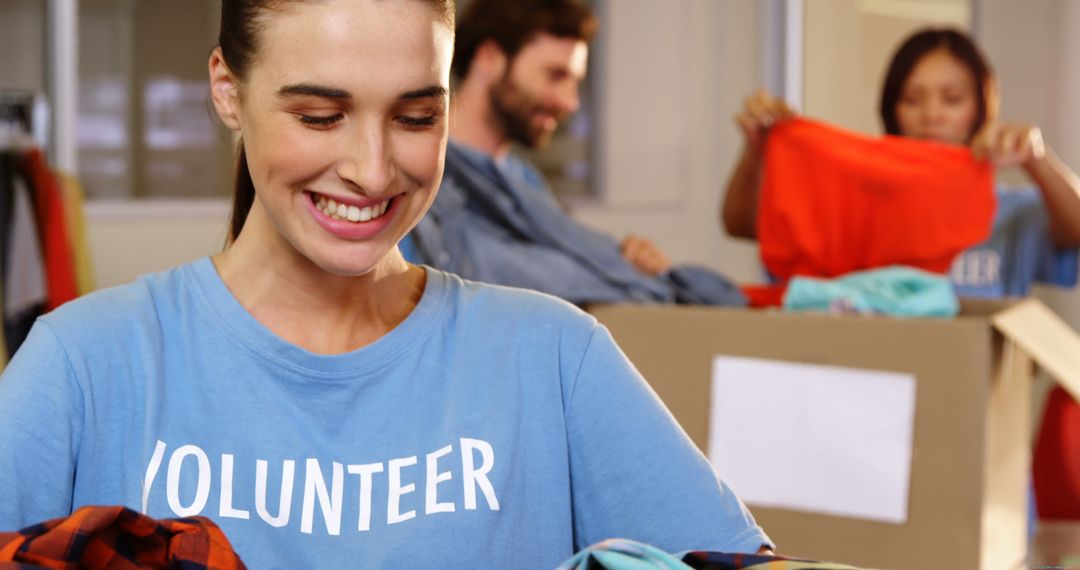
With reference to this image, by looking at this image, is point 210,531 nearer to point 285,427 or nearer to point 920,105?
point 285,427

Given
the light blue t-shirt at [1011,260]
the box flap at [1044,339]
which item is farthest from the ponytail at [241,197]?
the light blue t-shirt at [1011,260]

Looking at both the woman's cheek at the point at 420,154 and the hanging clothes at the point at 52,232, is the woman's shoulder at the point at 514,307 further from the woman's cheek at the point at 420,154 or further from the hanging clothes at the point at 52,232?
the hanging clothes at the point at 52,232

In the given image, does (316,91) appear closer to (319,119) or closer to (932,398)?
(319,119)

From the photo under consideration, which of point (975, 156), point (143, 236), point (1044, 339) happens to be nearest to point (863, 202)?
point (975, 156)

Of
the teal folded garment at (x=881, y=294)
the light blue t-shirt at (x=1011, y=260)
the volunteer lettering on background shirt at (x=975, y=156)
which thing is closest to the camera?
the teal folded garment at (x=881, y=294)

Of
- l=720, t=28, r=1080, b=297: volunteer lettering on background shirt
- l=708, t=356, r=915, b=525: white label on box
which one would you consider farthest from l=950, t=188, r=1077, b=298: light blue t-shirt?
l=708, t=356, r=915, b=525: white label on box

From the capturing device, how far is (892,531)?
1477 mm

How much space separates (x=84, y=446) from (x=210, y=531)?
0.76 feet

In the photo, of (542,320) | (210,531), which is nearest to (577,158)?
(542,320)

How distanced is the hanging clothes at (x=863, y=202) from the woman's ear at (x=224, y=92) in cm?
126

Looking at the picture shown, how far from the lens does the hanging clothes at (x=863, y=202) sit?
1.91 meters

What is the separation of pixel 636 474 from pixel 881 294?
33.2 inches

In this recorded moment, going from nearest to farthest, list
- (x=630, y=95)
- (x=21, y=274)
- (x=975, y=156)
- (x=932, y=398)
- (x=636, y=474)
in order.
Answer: (x=636, y=474) < (x=932, y=398) < (x=975, y=156) < (x=21, y=274) < (x=630, y=95)

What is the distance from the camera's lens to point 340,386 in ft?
2.88
